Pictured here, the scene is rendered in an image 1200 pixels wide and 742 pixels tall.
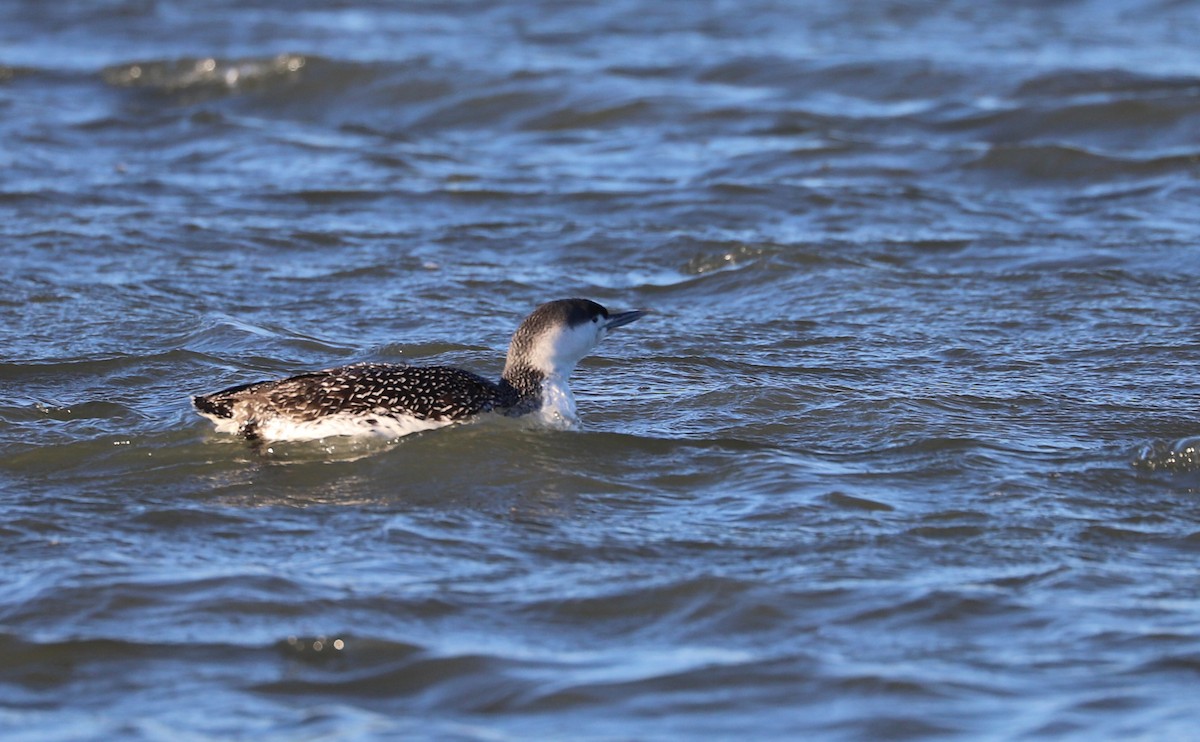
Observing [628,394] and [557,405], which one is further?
[628,394]

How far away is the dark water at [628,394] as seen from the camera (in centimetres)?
554

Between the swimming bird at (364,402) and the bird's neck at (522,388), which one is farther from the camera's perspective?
the bird's neck at (522,388)

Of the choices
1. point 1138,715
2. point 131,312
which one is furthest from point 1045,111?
point 1138,715

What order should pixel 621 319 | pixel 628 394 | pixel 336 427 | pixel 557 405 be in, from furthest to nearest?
pixel 628 394 → pixel 621 319 → pixel 557 405 → pixel 336 427

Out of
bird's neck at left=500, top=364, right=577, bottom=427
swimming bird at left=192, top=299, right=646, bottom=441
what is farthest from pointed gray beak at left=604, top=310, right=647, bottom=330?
swimming bird at left=192, top=299, right=646, bottom=441

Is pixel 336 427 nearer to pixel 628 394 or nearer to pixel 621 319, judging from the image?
pixel 621 319

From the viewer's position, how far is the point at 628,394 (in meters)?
8.75

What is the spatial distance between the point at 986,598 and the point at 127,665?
2767 millimetres

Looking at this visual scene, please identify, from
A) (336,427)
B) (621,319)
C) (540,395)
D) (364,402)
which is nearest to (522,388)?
(540,395)

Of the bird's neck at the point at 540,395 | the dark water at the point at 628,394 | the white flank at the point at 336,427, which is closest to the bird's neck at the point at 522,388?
the bird's neck at the point at 540,395

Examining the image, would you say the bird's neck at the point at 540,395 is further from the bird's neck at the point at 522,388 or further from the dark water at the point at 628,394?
the dark water at the point at 628,394

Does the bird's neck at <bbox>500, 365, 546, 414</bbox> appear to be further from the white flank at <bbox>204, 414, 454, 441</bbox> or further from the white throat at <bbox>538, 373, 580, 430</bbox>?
the white flank at <bbox>204, 414, 454, 441</bbox>

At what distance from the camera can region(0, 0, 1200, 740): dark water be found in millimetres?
5539

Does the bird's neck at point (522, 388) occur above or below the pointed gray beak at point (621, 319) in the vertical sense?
below
